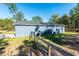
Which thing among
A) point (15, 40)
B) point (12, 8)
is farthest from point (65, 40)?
point (12, 8)

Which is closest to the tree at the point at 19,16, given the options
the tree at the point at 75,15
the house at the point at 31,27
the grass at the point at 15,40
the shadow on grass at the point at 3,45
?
the house at the point at 31,27

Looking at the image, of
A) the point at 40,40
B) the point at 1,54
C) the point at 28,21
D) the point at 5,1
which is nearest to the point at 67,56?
the point at 40,40

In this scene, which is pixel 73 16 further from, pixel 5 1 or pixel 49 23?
pixel 5 1

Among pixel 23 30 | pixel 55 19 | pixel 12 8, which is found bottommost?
pixel 23 30

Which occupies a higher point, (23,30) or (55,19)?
(55,19)

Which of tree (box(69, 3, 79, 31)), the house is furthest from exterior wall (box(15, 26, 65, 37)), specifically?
tree (box(69, 3, 79, 31))

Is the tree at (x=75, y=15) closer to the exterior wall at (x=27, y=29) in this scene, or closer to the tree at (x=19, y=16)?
the exterior wall at (x=27, y=29)

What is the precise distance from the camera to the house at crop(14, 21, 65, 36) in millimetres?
3189

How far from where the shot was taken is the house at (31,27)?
3.19 meters

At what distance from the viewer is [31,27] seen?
127 inches

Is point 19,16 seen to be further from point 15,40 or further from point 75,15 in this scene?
point 75,15

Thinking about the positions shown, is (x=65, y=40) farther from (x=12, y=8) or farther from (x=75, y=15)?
(x=12, y=8)

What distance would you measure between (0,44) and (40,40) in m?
0.74

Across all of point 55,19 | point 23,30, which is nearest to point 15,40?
point 23,30
